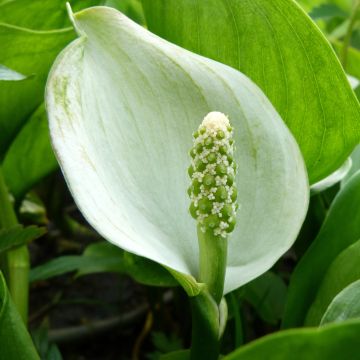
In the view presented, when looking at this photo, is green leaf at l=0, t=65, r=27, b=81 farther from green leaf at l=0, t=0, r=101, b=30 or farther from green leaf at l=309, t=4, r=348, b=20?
green leaf at l=309, t=4, r=348, b=20

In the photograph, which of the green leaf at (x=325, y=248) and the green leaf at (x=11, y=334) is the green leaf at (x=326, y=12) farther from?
the green leaf at (x=11, y=334)

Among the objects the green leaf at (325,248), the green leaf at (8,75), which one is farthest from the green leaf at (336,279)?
the green leaf at (8,75)

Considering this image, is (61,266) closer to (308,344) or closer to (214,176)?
(214,176)

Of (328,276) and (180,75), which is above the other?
(180,75)

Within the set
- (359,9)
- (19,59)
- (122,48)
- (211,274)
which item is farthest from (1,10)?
(359,9)

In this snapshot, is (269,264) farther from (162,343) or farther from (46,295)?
(46,295)

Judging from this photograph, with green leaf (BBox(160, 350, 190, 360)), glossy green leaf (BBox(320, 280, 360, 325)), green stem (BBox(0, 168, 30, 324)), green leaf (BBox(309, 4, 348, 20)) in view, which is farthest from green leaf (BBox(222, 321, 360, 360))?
green leaf (BBox(309, 4, 348, 20))
